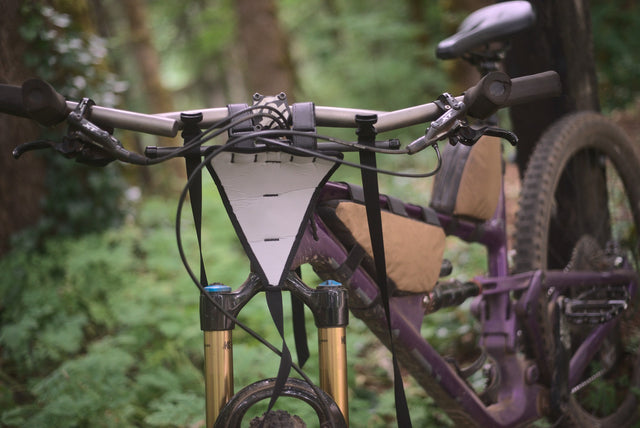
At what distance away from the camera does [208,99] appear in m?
15.9

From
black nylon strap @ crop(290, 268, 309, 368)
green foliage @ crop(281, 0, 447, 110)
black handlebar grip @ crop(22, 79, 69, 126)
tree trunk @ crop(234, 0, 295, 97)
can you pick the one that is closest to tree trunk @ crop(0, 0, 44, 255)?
black nylon strap @ crop(290, 268, 309, 368)

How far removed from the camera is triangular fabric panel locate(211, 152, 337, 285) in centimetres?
127

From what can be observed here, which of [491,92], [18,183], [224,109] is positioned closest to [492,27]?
[491,92]

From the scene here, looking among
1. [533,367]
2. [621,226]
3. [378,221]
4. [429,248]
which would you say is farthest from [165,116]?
[621,226]

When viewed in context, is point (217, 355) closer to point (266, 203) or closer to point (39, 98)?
point (266, 203)

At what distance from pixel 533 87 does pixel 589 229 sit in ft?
5.71

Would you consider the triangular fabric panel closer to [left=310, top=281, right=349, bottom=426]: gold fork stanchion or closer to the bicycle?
the bicycle

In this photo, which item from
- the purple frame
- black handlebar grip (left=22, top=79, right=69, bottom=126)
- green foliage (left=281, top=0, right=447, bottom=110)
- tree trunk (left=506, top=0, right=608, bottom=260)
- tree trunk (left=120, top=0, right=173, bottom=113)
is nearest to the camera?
black handlebar grip (left=22, top=79, right=69, bottom=126)

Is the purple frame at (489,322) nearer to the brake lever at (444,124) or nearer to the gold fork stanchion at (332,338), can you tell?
the gold fork stanchion at (332,338)

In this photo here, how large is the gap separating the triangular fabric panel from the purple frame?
15 cm

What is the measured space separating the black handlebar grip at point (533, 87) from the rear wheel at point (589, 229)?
1.00 meters

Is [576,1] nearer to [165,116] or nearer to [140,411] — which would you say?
[165,116]

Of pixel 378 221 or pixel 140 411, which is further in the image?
pixel 140 411

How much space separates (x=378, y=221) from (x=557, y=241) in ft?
5.83
